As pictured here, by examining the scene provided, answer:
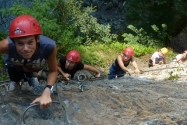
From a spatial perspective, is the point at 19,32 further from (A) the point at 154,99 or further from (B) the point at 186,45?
(B) the point at 186,45

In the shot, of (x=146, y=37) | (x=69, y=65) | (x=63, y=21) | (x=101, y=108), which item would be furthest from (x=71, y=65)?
(x=146, y=37)

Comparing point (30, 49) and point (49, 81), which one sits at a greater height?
point (30, 49)

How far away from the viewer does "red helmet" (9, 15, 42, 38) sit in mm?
2914

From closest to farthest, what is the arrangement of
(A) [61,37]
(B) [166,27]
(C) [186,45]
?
(A) [61,37], (B) [166,27], (C) [186,45]

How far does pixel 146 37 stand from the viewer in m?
14.9

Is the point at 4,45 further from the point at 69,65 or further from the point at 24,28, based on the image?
the point at 69,65

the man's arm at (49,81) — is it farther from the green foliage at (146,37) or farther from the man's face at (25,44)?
the green foliage at (146,37)

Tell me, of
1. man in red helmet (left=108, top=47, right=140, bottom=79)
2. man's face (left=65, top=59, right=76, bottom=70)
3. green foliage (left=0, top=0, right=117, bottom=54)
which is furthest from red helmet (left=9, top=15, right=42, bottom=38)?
green foliage (left=0, top=0, right=117, bottom=54)

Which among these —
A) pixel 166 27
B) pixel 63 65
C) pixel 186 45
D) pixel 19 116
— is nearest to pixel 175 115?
pixel 19 116

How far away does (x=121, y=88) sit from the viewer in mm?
4684

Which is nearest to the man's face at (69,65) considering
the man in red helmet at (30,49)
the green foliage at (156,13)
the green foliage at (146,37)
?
the man in red helmet at (30,49)

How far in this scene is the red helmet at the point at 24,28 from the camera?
2914 mm

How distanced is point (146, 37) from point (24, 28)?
40.7ft

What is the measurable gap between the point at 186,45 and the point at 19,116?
1391 cm
